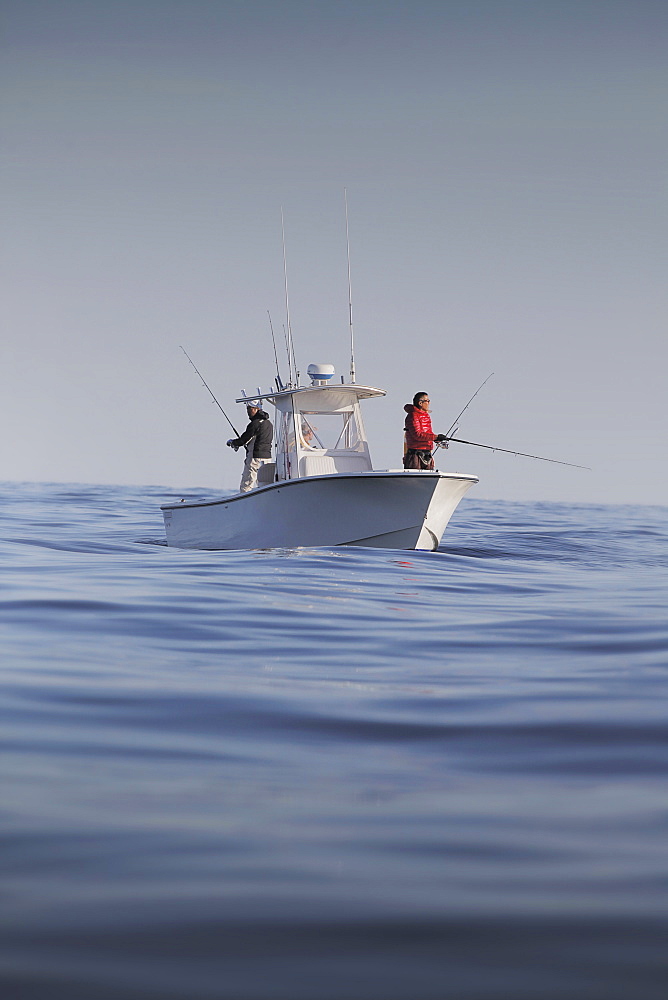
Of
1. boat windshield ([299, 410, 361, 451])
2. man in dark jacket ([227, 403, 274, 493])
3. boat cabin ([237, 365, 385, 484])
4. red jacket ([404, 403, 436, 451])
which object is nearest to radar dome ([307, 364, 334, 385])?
boat cabin ([237, 365, 385, 484])

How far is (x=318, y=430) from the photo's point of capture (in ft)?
49.5

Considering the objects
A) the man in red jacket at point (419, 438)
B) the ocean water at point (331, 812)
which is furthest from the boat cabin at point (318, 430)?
the ocean water at point (331, 812)

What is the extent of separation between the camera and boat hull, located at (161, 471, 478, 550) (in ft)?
42.1

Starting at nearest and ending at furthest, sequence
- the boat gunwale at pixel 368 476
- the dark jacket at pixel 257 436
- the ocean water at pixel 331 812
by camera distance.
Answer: the ocean water at pixel 331 812 < the boat gunwale at pixel 368 476 < the dark jacket at pixel 257 436

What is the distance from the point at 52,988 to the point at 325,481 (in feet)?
37.3

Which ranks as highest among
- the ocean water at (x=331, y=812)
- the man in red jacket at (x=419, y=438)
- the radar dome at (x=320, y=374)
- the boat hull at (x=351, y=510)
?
the radar dome at (x=320, y=374)

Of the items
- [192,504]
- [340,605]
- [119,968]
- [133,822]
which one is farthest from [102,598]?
[192,504]

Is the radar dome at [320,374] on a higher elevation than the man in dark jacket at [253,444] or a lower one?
higher

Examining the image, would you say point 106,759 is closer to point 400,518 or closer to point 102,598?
point 102,598

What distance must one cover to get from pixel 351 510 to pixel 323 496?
472mm

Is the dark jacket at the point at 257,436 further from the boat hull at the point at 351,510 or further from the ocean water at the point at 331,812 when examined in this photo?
the ocean water at the point at 331,812

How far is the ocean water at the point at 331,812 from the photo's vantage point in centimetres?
156

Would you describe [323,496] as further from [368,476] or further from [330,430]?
[330,430]

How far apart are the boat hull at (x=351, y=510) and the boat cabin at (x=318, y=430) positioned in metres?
1.29
